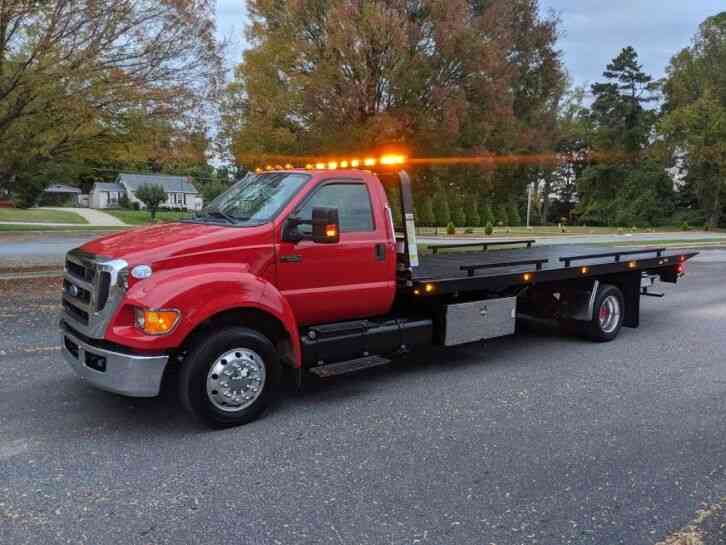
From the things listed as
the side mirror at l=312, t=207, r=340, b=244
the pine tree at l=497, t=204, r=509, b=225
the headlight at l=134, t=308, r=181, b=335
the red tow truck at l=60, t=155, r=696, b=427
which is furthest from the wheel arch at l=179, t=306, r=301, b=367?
the pine tree at l=497, t=204, r=509, b=225

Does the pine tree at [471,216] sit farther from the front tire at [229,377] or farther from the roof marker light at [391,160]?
the front tire at [229,377]

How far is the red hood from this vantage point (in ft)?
15.0

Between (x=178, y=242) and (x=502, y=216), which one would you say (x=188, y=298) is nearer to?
(x=178, y=242)

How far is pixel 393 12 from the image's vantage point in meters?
13.5

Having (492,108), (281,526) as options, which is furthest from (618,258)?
(492,108)

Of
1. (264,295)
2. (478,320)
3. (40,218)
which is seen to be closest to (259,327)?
(264,295)

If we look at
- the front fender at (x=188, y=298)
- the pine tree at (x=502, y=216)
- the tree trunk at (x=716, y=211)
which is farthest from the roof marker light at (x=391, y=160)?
the tree trunk at (x=716, y=211)

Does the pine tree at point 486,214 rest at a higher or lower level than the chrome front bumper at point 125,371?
higher

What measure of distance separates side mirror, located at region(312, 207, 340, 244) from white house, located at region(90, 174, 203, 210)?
79.7 metres

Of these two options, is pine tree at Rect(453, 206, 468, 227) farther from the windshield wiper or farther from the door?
the windshield wiper

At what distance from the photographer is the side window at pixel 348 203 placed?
5.43m

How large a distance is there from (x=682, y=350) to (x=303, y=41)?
10.7 metres

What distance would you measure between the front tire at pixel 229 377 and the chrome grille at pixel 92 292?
0.68 m

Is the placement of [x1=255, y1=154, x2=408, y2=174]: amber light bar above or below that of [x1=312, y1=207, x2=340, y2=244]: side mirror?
above
